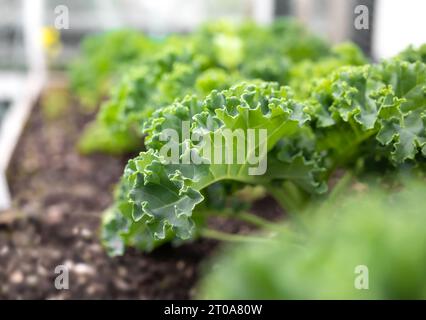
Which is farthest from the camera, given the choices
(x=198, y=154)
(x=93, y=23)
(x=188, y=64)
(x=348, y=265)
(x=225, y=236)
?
(x=93, y=23)

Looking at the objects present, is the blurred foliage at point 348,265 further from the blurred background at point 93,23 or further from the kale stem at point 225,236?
the blurred background at point 93,23

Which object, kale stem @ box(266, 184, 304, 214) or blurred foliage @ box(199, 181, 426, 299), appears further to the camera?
kale stem @ box(266, 184, 304, 214)

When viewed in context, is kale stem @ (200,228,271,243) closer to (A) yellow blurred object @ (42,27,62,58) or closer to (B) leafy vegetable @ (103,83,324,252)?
(B) leafy vegetable @ (103,83,324,252)

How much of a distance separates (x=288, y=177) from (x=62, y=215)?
2.07 m

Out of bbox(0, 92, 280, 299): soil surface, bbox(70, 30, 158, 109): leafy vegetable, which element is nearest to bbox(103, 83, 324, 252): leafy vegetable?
bbox(0, 92, 280, 299): soil surface

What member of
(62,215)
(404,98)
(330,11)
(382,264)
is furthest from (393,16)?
(382,264)

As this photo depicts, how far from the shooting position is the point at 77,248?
12.6ft

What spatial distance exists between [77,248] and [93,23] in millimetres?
4991

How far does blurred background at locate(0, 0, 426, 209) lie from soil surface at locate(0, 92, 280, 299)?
106 cm

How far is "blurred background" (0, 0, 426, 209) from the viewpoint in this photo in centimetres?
636

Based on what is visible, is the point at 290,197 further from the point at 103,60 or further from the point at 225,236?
the point at 103,60

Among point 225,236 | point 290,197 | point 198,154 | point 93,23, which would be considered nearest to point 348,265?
point 198,154

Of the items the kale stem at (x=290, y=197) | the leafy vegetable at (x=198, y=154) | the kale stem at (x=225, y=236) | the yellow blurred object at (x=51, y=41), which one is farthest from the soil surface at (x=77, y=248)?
the yellow blurred object at (x=51, y=41)

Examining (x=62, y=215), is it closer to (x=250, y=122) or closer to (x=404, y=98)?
(x=250, y=122)
